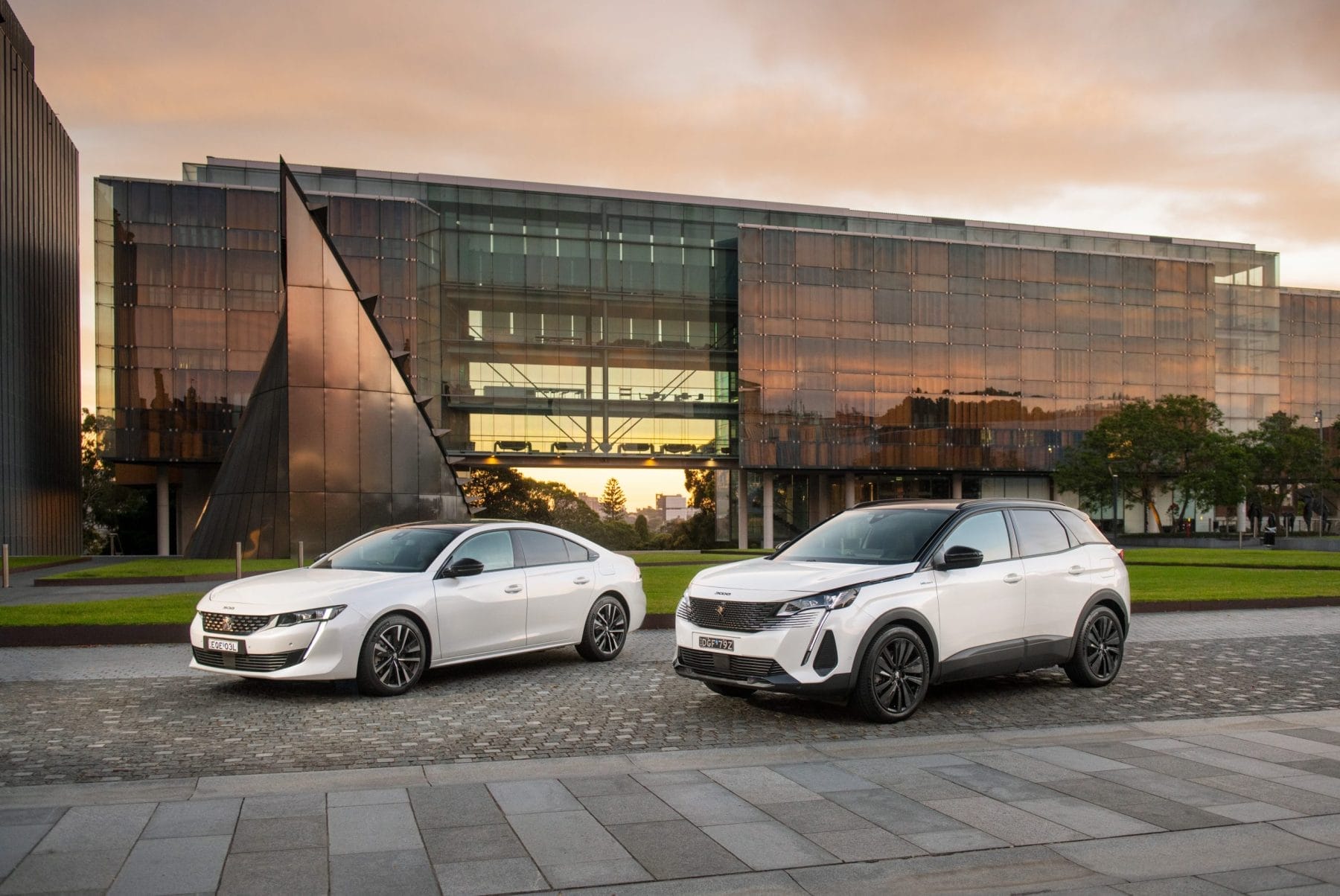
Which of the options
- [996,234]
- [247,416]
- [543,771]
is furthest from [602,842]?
[996,234]

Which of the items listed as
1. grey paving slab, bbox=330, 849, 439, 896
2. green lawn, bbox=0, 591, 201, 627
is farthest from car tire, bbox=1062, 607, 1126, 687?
green lawn, bbox=0, 591, 201, 627

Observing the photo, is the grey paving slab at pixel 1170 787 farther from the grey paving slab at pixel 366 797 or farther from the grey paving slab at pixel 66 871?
the grey paving slab at pixel 66 871

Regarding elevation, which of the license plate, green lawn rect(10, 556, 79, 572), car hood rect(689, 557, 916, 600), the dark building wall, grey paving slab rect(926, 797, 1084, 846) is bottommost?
green lawn rect(10, 556, 79, 572)

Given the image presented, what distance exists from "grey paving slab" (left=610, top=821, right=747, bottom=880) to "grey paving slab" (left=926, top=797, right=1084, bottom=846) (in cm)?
140

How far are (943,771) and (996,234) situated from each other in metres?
71.1

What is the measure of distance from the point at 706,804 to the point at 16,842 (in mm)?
3388

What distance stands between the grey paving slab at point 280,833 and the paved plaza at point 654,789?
20mm

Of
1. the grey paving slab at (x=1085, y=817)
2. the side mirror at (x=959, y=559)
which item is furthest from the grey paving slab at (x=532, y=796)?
the side mirror at (x=959, y=559)

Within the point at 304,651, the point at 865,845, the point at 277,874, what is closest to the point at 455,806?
the point at 277,874

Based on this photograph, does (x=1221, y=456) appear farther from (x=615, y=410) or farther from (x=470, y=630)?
(x=470, y=630)

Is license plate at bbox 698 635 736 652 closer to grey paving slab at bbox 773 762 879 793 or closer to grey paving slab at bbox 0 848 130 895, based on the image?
grey paving slab at bbox 773 762 879 793

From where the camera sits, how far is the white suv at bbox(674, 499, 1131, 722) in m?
8.23

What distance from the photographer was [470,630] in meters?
10.3

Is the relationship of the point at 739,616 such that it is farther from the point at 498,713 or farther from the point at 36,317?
the point at 36,317
